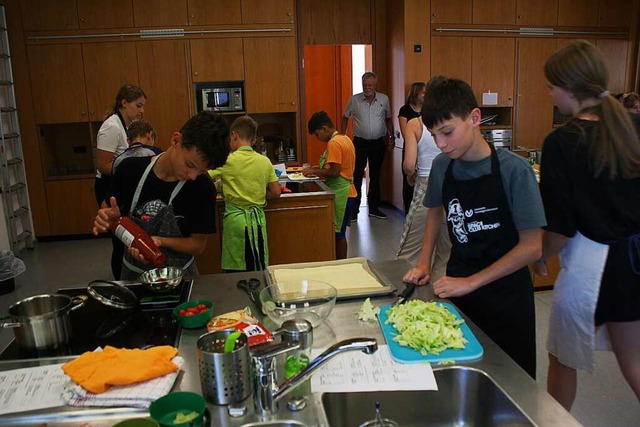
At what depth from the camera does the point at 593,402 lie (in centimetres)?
243

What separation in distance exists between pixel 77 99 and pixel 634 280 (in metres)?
5.37

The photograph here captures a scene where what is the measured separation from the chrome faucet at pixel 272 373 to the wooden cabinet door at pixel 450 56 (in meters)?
5.28

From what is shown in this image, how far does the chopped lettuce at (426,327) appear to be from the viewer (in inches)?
51.2

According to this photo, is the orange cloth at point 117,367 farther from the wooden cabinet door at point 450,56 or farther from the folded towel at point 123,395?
the wooden cabinet door at point 450,56

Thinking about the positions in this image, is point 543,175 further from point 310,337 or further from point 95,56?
point 95,56

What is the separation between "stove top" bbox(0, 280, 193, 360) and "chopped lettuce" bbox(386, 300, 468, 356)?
0.59 metres

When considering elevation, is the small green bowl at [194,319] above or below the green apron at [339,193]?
above

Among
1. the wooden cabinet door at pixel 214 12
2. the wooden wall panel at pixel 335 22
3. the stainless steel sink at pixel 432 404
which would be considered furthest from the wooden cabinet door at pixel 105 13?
the stainless steel sink at pixel 432 404

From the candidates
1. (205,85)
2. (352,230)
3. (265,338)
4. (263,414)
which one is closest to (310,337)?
(265,338)

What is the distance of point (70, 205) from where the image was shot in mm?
5629

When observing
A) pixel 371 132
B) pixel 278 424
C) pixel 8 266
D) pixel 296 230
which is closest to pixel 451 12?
pixel 371 132

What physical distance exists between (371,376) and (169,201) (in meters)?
1.13

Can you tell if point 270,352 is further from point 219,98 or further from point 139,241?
point 219,98

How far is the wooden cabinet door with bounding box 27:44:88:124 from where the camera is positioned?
539cm
